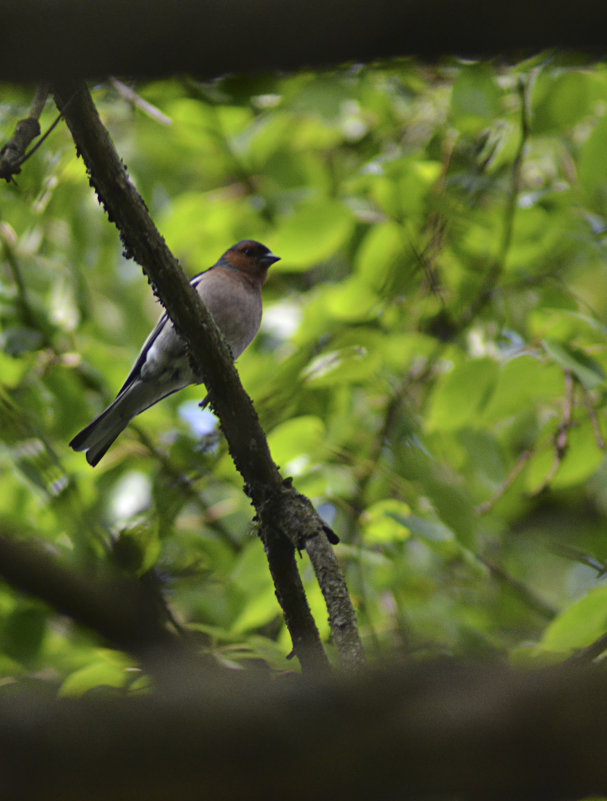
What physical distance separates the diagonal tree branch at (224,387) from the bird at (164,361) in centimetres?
225

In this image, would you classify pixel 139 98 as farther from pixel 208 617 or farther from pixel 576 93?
pixel 208 617

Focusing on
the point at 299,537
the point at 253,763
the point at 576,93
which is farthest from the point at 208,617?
the point at 253,763

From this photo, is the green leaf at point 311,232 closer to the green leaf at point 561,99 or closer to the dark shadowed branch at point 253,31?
the green leaf at point 561,99

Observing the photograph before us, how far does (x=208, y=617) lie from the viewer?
5277 millimetres

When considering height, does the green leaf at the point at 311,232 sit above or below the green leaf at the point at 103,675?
above

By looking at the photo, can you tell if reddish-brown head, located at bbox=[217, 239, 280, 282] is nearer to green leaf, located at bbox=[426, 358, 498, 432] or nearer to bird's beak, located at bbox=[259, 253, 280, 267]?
bird's beak, located at bbox=[259, 253, 280, 267]

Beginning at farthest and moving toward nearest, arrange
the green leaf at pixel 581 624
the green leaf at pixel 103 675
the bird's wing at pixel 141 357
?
the bird's wing at pixel 141 357 → the green leaf at pixel 103 675 → the green leaf at pixel 581 624

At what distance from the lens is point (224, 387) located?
10.2 ft

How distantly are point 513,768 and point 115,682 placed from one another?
310 cm

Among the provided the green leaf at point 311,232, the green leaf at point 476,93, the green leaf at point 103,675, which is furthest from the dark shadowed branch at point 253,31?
the green leaf at point 311,232

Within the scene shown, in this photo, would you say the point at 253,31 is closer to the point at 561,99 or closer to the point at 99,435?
the point at 561,99

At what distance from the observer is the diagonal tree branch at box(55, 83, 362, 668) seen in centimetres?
260

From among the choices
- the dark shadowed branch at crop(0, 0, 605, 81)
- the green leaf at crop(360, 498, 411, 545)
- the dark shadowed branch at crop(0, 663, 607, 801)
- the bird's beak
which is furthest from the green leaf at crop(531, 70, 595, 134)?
the dark shadowed branch at crop(0, 663, 607, 801)

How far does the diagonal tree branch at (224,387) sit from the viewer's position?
8.54 ft
